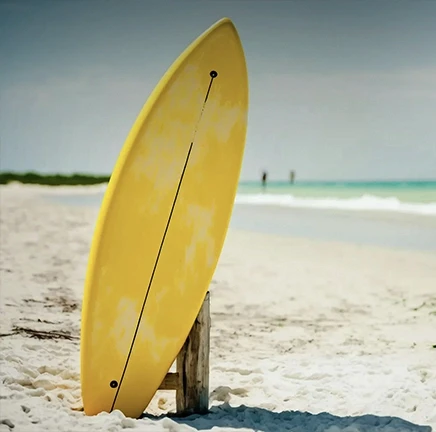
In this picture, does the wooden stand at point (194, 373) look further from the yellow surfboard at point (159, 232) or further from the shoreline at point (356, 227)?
the shoreline at point (356, 227)

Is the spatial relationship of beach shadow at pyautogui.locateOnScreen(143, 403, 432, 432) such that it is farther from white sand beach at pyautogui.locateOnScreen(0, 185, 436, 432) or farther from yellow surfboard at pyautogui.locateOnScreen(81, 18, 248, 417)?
yellow surfboard at pyautogui.locateOnScreen(81, 18, 248, 417)

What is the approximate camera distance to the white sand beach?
2.75m

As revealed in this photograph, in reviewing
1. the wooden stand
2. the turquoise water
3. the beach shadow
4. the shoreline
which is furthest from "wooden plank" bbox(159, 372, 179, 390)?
the turquoise water

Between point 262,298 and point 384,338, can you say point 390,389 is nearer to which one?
point 384,338

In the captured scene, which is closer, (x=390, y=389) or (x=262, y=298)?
(x=390, y=389)

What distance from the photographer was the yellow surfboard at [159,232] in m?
2.78

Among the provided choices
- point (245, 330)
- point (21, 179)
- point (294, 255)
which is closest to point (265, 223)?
point (294, 255)

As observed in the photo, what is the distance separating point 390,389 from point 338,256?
16.0 ft

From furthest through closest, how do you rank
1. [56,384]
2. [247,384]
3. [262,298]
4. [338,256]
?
[338,256] → [262,298] → [247,384] → [56,384]

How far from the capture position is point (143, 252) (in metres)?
2.80

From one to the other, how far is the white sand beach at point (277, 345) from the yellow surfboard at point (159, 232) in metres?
0.26

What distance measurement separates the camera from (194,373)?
2.81 meters

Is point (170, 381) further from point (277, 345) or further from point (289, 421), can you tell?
point (277, 345)

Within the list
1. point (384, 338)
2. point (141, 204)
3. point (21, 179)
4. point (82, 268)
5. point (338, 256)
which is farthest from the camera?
point (21, 179)
